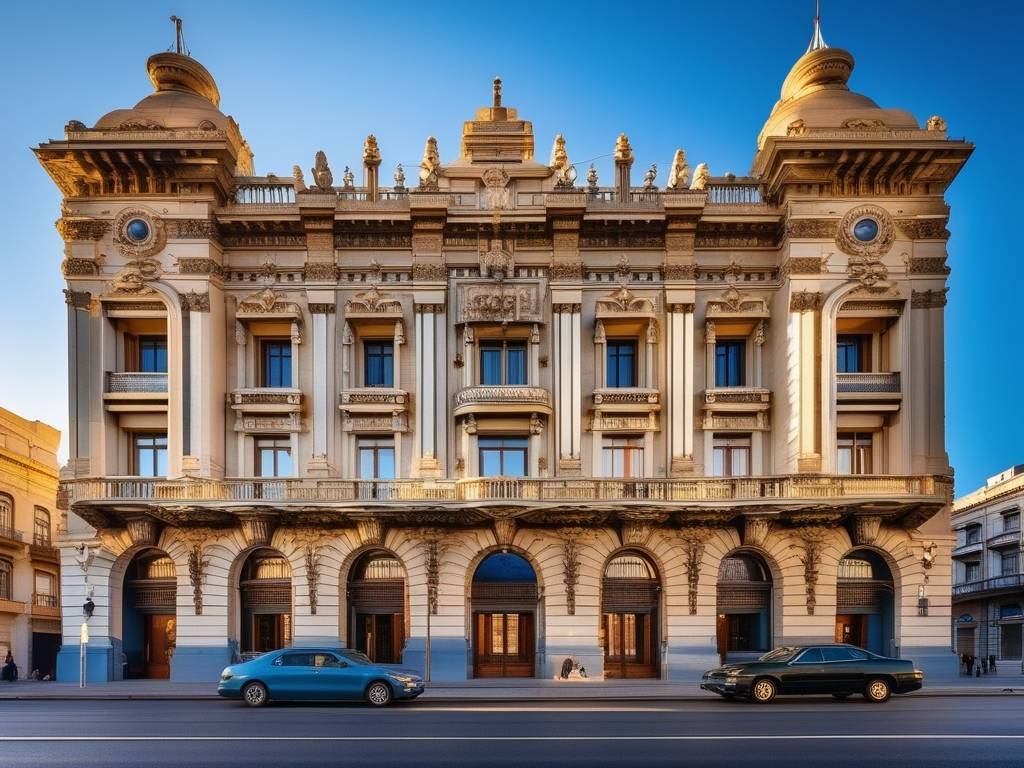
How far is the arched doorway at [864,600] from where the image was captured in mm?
29797

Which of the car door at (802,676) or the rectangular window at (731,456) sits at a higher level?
the rectangular window at (731,456)

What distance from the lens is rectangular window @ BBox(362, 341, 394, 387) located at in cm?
3170

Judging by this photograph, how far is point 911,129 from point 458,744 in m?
28.1

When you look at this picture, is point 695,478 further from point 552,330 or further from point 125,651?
point 125,651

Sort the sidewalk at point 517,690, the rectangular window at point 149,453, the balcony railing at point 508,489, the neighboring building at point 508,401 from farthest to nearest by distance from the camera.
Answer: the rectangular window at point 149,453 < the neighboring building at point 508,401 < the balcony railing at point 508,489 < the sidewalk at point 517,690

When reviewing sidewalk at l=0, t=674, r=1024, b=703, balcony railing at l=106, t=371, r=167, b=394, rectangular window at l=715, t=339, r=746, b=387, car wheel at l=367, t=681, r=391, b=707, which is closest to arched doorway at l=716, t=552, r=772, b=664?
sidewalk at l=0, t=674, r=1024, b=703

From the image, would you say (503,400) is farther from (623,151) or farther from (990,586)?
(990,586)

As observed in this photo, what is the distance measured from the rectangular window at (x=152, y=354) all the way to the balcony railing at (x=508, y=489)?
503cm

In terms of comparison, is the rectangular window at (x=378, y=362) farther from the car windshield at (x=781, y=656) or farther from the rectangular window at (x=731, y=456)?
the car windshield at (x=781, y=656)

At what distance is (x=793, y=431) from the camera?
29.4 metres

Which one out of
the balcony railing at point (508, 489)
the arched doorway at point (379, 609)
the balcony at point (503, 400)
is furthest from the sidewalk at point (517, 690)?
the balcony at point (503, 400)

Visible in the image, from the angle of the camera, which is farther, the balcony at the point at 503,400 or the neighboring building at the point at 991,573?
the neighboring building at the point at 991,573

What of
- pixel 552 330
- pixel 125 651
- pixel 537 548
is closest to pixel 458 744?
pixel 537 548

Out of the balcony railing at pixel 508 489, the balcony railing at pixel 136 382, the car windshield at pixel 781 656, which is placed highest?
the balcony railing at pixel 136 382
